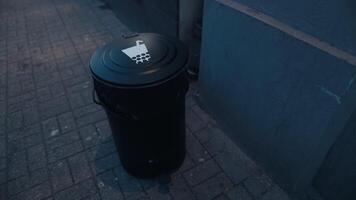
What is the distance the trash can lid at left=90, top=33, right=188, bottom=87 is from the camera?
1.55 metres

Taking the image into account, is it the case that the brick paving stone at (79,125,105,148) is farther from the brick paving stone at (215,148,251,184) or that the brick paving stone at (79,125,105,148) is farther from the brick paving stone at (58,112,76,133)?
the brick paving stone at (215,148,251,184)

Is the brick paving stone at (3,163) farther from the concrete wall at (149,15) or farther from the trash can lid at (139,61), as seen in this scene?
the concrete wall at (149,15)

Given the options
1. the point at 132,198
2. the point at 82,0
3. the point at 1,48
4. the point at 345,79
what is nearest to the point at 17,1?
the point at 82,0

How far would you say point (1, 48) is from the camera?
4.49 m

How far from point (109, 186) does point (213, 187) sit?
37.2 inches

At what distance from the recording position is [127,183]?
2.29m

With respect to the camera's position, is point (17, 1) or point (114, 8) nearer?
point (114, 8)

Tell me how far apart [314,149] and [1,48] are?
16.8ft

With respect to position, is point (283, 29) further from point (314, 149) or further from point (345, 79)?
point (314, 149)

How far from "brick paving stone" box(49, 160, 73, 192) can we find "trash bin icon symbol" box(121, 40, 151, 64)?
4.61ft

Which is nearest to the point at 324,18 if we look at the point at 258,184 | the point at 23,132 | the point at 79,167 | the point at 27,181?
the point at 258,184

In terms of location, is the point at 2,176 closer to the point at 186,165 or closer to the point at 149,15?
the point at 186,165

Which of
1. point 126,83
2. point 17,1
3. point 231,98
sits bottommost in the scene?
point 17,1

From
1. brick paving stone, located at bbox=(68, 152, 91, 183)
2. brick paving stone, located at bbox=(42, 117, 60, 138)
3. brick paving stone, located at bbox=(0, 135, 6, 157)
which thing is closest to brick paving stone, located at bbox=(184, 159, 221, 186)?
brick paving stone, located at bbox=(68, 152, 91, 183)
